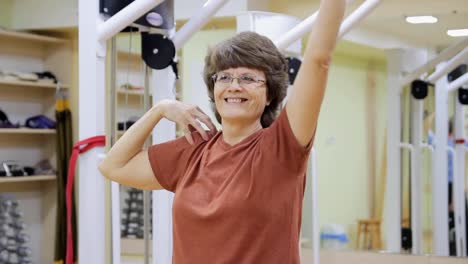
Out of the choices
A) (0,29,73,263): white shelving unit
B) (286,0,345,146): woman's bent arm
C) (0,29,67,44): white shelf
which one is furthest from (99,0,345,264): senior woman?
(0,29,73,263): white shelving unit

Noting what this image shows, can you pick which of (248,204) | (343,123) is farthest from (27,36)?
→ (248,204)

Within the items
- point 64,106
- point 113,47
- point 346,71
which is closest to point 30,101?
point 64,106

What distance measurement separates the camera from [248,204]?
4.84 ft

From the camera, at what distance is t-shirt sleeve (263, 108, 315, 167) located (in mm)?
1461

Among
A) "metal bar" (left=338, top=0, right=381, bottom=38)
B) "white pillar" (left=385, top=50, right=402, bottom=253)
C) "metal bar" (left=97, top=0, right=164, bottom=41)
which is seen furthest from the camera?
"white pillar" (left=385, top=50, right=402, bottom=253)

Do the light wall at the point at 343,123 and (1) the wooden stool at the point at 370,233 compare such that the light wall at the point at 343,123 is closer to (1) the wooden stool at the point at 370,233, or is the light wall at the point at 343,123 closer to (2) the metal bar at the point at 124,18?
(1) the wooden stool at the point at 370,233

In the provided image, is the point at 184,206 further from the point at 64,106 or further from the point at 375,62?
the point at 64,106

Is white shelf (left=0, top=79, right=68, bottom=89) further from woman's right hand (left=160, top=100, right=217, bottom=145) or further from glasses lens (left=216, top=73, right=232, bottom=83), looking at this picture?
glasses lens (left=216, top=73, right=232, bottom=83)

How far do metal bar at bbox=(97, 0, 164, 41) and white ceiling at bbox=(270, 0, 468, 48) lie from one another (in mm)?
2004

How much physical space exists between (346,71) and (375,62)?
22 cm

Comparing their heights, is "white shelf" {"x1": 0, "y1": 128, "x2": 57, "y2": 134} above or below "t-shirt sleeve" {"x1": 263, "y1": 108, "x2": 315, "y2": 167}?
above

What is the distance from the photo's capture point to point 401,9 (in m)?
4.40

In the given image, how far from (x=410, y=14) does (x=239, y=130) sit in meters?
3.04

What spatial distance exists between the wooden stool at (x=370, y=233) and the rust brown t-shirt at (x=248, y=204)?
9.58 ft
